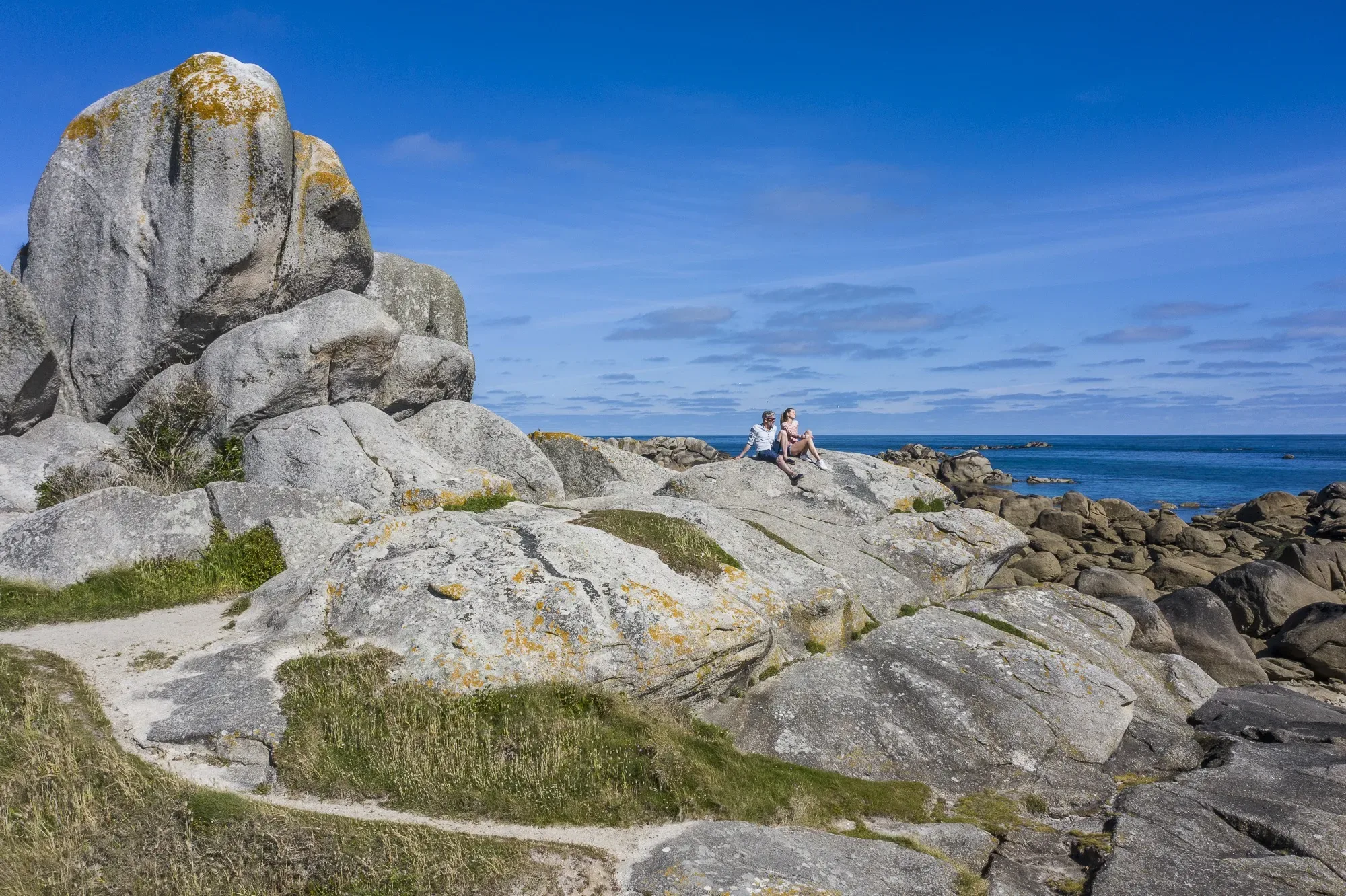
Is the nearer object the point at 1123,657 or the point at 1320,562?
the point at 1123,657

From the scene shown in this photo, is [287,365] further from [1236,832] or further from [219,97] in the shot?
[1236,832]

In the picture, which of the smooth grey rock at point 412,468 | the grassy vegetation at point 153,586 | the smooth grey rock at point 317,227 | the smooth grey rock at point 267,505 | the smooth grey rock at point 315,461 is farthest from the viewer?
the smooth grey rock at point 317,227

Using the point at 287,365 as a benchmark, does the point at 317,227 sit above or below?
above

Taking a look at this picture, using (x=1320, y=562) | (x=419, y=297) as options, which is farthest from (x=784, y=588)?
(x=1320, y=562)

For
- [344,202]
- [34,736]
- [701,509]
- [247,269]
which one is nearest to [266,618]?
[34,736]

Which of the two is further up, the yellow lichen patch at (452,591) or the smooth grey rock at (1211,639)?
the yellow lichen patch at (452,591)

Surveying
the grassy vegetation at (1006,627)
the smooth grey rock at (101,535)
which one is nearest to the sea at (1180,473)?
the grassy vegetation at (1006,627)

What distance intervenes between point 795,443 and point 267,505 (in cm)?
1528

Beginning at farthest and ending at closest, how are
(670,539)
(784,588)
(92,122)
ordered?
1. (92,122)
2. (670,539)
3. (784,588)

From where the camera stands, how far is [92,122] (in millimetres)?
27609

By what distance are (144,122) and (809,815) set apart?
92.1ft

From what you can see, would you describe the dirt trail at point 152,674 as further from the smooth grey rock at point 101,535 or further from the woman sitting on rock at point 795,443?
the woman sitting on rock at point 795,443

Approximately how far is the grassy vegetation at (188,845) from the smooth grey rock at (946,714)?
5.70 m

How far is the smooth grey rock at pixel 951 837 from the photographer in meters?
12.2
